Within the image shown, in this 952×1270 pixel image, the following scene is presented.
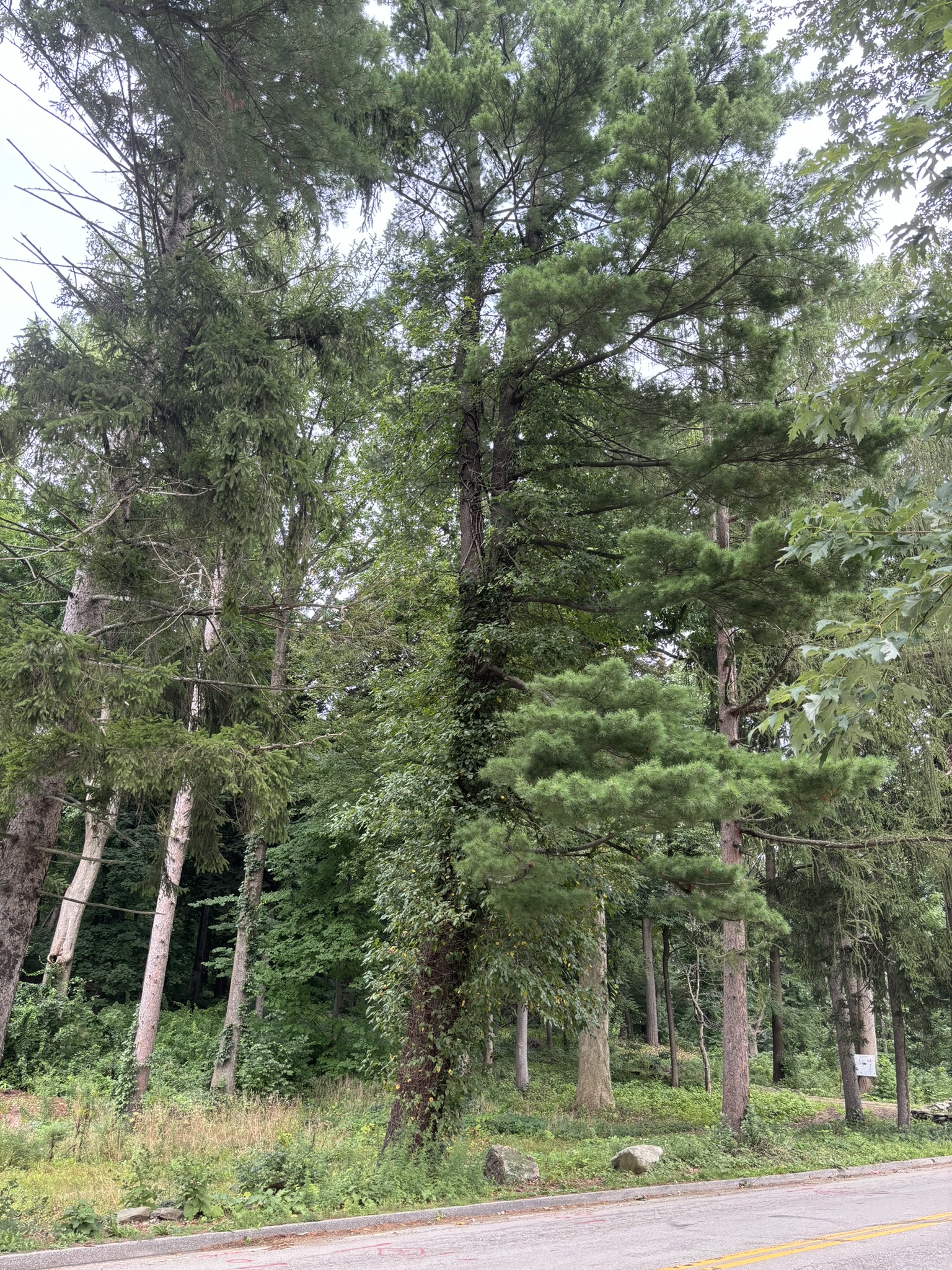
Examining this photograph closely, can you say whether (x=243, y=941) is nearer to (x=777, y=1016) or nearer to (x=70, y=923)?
(x=70, y=923)

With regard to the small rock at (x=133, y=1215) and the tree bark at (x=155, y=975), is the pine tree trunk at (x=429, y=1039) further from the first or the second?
the tree bark at (x=155, y=975)

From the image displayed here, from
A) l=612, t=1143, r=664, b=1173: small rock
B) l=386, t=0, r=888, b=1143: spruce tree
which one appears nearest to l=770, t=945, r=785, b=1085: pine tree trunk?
l=612, t=1143, r=664, b=1173: small rock

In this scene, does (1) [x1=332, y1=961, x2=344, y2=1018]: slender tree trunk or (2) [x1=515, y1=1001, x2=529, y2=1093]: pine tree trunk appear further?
(1) [x1=332, y1=961, x2=344, y2=1018]: slender tree trunk

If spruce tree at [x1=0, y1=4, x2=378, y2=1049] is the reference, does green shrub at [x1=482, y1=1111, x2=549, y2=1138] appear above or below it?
below

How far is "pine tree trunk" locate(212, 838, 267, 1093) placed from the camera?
14805 mm

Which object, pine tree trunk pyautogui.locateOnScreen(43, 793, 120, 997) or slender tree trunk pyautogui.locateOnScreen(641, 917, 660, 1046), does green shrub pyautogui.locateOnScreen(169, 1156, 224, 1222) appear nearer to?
pine tree trunk pyautogui.locateOnScreen(43, 793, 120, 997)

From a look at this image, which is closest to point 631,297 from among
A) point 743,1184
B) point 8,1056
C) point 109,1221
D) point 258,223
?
point 258,223

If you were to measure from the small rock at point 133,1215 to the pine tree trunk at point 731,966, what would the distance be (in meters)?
6.85

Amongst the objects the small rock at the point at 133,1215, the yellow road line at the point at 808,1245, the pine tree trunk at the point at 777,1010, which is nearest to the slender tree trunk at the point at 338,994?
the pine tree trunk at the point at 777,1010

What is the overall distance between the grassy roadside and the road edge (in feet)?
0.68

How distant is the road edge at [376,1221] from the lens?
516cm

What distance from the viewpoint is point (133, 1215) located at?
6105mm

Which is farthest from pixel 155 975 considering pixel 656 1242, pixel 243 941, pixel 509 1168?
pixel 656 1242

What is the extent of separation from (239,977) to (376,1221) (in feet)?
32.0
